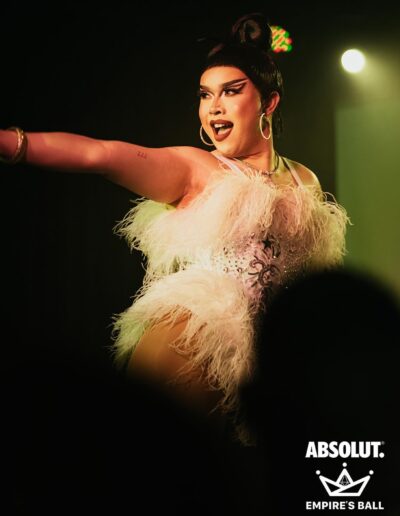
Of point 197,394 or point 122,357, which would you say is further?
point 122,357

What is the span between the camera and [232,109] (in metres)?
2.03

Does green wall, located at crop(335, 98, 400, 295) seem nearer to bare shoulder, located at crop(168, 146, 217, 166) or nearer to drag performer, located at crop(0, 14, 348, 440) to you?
drag performer, located at crop(0, 14, 348, 440)

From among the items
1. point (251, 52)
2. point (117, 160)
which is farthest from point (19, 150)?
point (251, 52)

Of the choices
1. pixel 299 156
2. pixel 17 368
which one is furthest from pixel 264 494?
pixel 299 156

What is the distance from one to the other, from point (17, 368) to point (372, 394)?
1.17 m

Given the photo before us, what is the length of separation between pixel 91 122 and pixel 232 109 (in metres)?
0.49

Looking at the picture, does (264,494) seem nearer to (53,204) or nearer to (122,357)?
(122,357)

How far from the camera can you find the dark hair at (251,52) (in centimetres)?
204

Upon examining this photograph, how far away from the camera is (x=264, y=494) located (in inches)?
77.1

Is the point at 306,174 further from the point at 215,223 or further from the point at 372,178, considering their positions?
the point at 215,223

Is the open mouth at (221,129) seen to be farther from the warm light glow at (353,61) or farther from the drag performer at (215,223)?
the warm light glow at (353,61)

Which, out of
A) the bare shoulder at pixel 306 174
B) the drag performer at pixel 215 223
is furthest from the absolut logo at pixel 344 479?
the bare shoulder at pixel 306 174

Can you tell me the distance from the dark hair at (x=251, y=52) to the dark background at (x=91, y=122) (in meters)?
0.13

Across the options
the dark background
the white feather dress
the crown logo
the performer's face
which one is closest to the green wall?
the dark background
